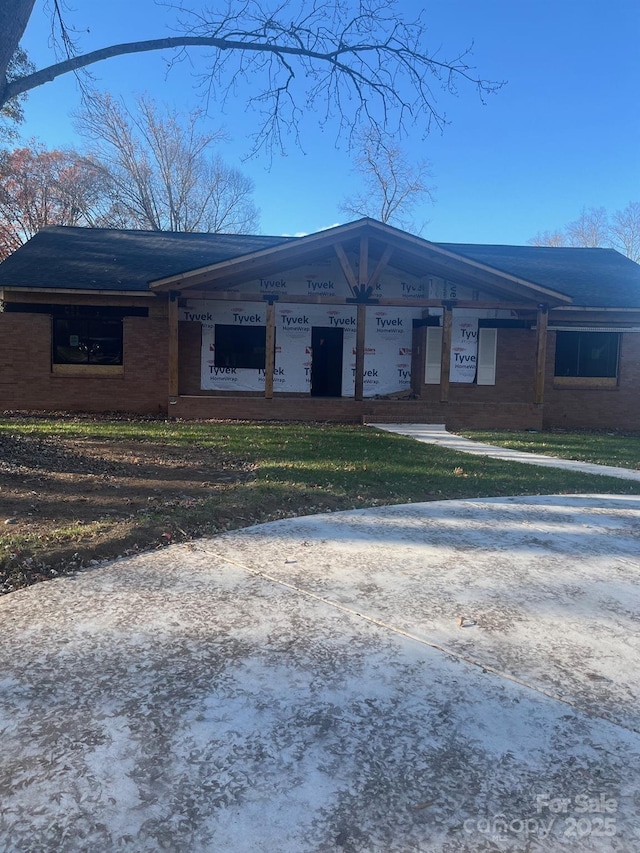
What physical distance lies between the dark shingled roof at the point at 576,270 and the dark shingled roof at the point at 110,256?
279 inches

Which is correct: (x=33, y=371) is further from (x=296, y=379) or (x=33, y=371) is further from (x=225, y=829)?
(x=225, y=829)

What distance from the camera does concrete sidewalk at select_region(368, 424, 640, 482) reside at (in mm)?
8945

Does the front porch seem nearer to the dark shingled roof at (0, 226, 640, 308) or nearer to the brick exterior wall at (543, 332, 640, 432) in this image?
the brick exterior wall at (543, 332, 640, 432)

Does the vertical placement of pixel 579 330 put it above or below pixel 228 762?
above

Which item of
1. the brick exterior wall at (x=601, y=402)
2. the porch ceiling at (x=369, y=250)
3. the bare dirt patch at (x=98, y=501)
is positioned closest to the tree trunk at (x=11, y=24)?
the bare dirt patch at (x=98, y=501)

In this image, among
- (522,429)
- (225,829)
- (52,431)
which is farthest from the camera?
(522,429)

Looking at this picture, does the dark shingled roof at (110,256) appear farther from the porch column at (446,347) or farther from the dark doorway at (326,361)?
the porch column at (446,347)

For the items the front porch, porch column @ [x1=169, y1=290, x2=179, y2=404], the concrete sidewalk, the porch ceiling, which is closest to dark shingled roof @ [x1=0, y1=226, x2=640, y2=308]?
the porch ceiling

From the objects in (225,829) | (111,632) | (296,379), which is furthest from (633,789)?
(296,379)

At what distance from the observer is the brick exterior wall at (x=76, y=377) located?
15.9 metres

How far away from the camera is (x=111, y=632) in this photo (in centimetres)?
326

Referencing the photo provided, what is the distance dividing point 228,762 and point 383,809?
0.57m

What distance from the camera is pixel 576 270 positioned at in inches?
752

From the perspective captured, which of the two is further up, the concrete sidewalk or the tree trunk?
the tree trunk
